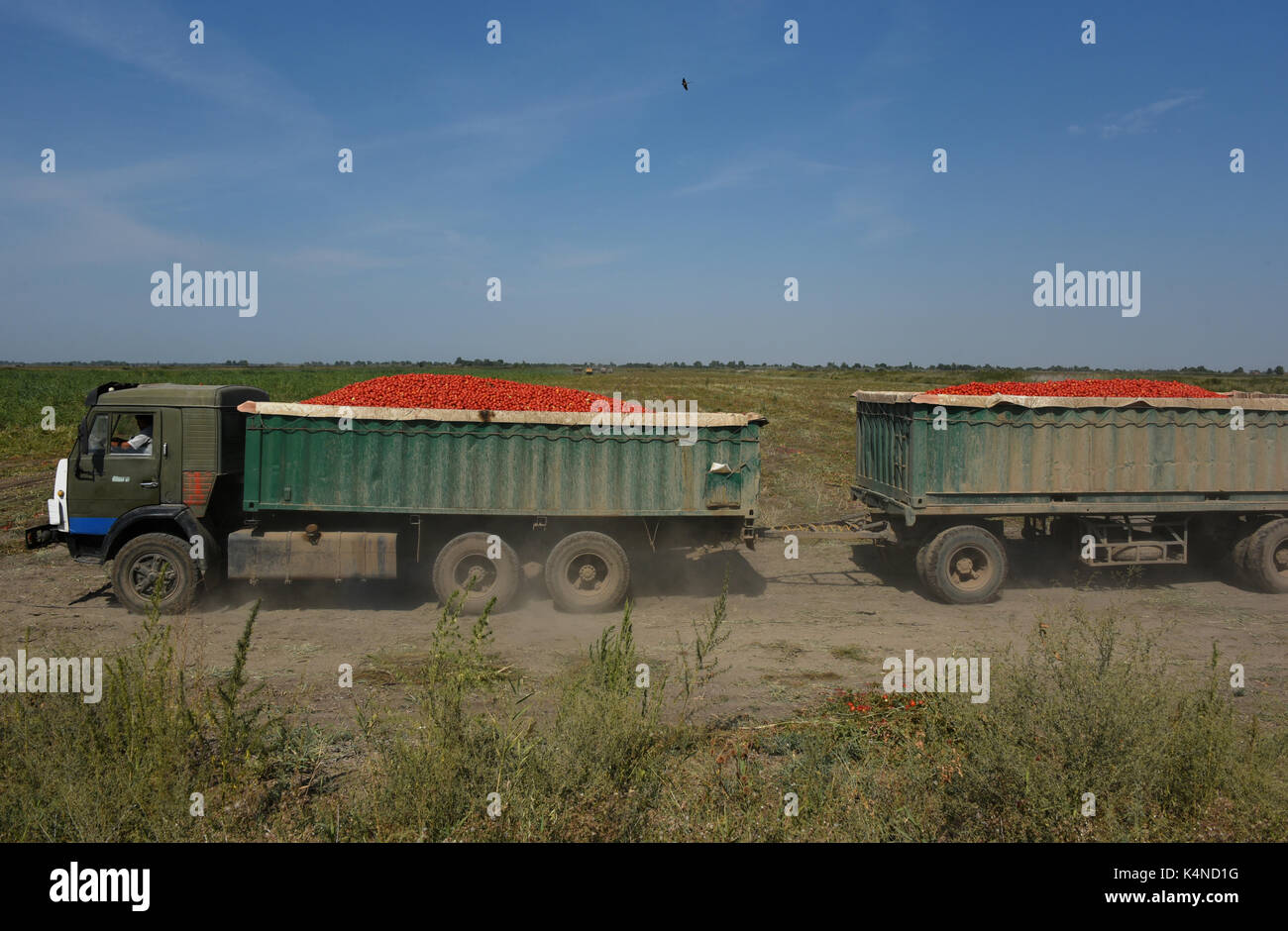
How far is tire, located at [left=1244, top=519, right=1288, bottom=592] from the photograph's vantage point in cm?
1096

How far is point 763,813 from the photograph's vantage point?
4855 mm

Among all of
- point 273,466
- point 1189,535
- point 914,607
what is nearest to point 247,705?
point 273,466

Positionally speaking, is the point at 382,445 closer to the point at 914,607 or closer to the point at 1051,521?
the point at 914,607

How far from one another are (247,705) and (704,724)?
4.00m

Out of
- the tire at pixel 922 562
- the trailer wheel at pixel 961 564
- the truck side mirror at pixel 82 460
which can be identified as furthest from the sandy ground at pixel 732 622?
the truck side mirror at pixel 82 460

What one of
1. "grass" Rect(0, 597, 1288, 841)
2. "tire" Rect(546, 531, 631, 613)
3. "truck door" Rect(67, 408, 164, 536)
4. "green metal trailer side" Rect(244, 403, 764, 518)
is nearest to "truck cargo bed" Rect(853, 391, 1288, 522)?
"green metal trailer side" Rect(244, 403, 764, 518)

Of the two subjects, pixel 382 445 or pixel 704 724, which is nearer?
pixel 704 724

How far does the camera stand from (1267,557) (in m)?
11.0

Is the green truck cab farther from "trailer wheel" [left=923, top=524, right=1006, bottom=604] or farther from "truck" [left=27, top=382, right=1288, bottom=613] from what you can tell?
"trailer wheel" [left=923, top=524, right=1006, bottom=604]

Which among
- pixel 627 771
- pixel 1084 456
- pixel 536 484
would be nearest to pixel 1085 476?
pixel 1084 456

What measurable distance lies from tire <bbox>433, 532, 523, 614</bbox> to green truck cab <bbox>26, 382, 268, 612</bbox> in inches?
112

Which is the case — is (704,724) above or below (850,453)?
below

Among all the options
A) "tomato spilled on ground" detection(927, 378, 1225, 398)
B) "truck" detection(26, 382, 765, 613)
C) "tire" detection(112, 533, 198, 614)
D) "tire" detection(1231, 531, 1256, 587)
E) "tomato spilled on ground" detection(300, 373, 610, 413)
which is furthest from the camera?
"tire" detection(1231, 531, 1256, 587)

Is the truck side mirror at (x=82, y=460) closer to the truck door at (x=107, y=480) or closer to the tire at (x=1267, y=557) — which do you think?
the truck door at (x=107, y=480)
